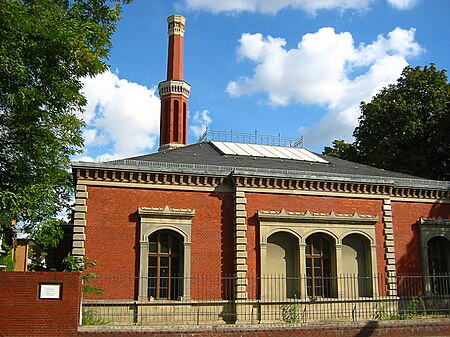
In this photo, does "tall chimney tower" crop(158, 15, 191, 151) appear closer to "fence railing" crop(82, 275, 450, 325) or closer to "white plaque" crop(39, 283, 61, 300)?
"fence railing" crop(82, 275, 450, 325)

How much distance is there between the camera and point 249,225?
67.1 ft

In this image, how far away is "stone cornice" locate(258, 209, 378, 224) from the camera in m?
20.6

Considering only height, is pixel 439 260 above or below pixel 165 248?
below

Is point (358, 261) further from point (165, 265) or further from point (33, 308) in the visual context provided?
point (33, 308)

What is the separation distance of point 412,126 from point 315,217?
48.8 feet

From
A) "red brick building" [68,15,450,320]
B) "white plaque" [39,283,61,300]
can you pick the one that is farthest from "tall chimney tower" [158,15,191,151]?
"white plaque" [39,283,61,300]

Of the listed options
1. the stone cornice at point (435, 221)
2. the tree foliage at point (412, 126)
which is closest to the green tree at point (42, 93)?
the stone cornice at point (435, 221)

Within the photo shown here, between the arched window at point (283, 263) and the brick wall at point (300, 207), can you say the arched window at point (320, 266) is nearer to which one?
the arched window at point (283, 263)

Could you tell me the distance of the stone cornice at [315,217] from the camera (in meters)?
20.6

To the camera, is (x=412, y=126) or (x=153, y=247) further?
(x=412, y=126)

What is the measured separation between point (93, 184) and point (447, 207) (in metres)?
15.9

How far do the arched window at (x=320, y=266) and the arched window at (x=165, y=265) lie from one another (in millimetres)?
5240

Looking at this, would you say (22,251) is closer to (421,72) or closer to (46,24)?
(46,24)

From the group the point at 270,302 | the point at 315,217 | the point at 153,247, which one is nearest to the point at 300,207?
the point at 315,217
